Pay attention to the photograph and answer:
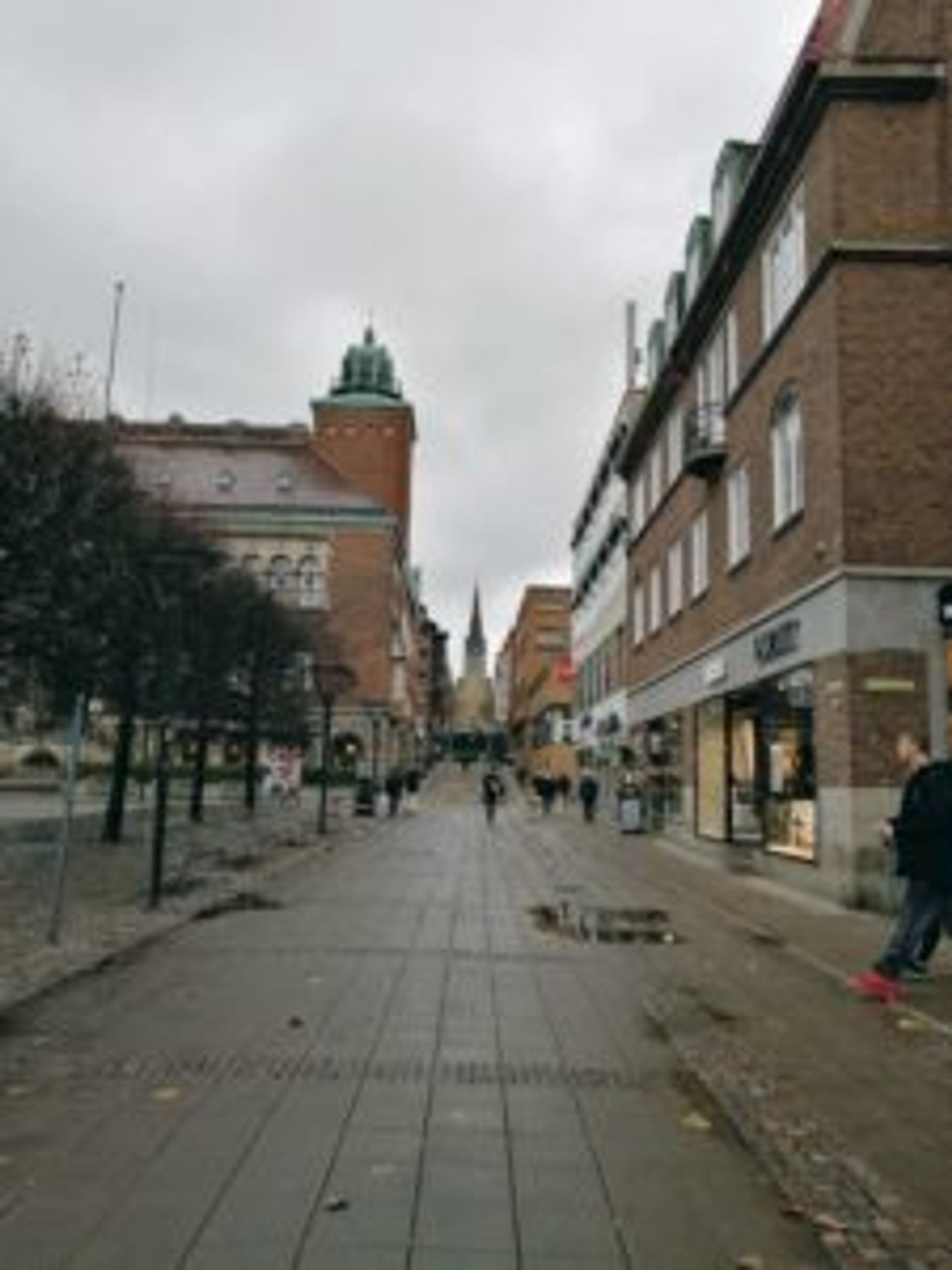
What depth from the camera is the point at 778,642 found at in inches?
829

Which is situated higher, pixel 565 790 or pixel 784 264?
pixel 784 264

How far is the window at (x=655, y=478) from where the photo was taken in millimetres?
35750

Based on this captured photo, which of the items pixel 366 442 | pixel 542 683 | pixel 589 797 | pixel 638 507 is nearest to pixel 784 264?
pixel 638 507

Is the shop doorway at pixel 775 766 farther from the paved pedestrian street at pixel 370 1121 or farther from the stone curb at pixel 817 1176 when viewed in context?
the stone curb at pixel 817 1176

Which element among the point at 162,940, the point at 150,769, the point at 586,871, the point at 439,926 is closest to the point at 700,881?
the point at 586,871

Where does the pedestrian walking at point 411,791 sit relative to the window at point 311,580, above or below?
below

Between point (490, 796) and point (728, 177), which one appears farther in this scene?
point (490, 796)

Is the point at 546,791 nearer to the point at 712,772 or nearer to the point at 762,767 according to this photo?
the point at 712,772

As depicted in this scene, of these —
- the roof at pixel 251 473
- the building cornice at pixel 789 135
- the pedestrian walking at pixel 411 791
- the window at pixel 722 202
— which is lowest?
the pedestrian walking at pixel 411 791

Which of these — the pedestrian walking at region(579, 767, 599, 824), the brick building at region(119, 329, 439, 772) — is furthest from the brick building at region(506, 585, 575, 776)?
the pedestrian walking at region(579, 767, 599, 824)

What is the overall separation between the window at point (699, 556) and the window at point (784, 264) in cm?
639

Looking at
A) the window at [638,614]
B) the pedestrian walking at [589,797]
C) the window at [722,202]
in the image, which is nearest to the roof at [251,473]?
the pedestrian walking at [589,797]

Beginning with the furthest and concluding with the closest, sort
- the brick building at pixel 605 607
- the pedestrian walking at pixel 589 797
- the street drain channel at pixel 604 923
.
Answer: the brick building at pixel 605 607 → the pedestrian walking at pixel 589 797 → the street drain channel at pixel 604 923

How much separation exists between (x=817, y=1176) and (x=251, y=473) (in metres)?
83.1
